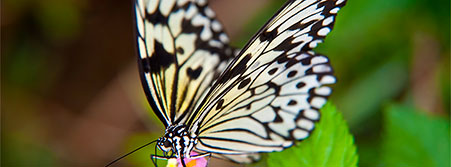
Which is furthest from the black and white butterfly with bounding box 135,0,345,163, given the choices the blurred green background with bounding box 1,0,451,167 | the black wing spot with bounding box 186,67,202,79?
the blurred green background with bounding box 1,0,451,167

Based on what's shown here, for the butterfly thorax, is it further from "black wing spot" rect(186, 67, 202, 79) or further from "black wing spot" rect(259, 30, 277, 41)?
"black wing spot" rect(259, 30, 277, 41)

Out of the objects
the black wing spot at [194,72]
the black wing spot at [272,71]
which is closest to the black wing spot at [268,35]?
the black wing spot at [272,71]

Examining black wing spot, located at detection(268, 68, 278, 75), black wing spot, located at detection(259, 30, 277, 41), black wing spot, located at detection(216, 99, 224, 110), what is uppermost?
black wing spot, located at detection(259, 30, 277, 41)

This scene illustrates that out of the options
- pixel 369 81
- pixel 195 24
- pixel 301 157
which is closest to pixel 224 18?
pixel 369 81

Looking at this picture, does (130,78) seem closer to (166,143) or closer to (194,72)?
(194,72)

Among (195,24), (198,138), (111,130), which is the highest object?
(111,130)

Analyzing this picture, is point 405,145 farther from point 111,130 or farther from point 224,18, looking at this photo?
point 111,130
